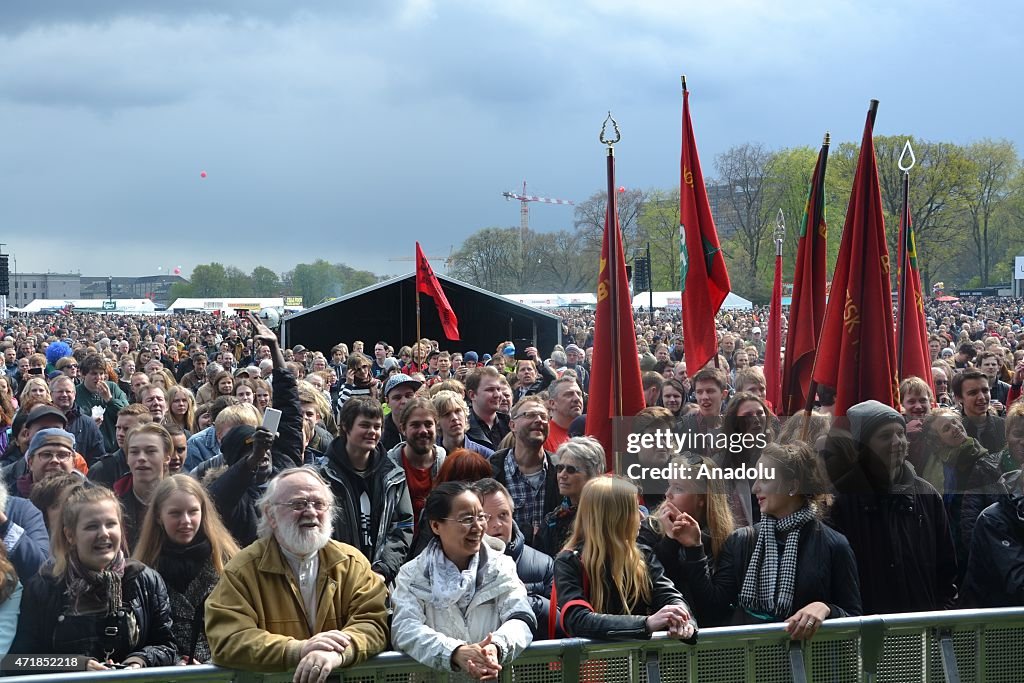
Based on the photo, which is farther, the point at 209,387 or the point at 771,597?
the point at 209,387

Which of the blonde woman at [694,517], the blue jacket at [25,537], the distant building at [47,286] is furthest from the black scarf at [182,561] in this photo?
the distant building at [47,286]

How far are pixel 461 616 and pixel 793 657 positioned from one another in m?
1.22

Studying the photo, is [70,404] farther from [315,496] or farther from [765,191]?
[765,191]

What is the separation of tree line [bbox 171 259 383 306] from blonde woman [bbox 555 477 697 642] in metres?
134

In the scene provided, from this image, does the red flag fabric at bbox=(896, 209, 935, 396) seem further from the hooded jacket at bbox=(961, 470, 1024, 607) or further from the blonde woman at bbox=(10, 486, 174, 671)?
the blonde woman at bbox=(10, 486, 174, 671)

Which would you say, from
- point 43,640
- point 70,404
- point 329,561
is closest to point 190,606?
point 43,640

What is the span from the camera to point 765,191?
2859 inches

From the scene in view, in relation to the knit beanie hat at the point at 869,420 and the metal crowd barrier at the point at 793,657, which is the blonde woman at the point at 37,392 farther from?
the knit beanie hat at the point at 869,420

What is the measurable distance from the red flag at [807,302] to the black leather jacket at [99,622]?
18.5 ft

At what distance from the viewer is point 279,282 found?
147m

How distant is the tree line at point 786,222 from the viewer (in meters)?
62.7

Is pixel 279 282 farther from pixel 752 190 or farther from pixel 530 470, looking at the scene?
pixel 530 470

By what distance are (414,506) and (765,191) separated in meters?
69.9

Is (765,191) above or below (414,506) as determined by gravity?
above
